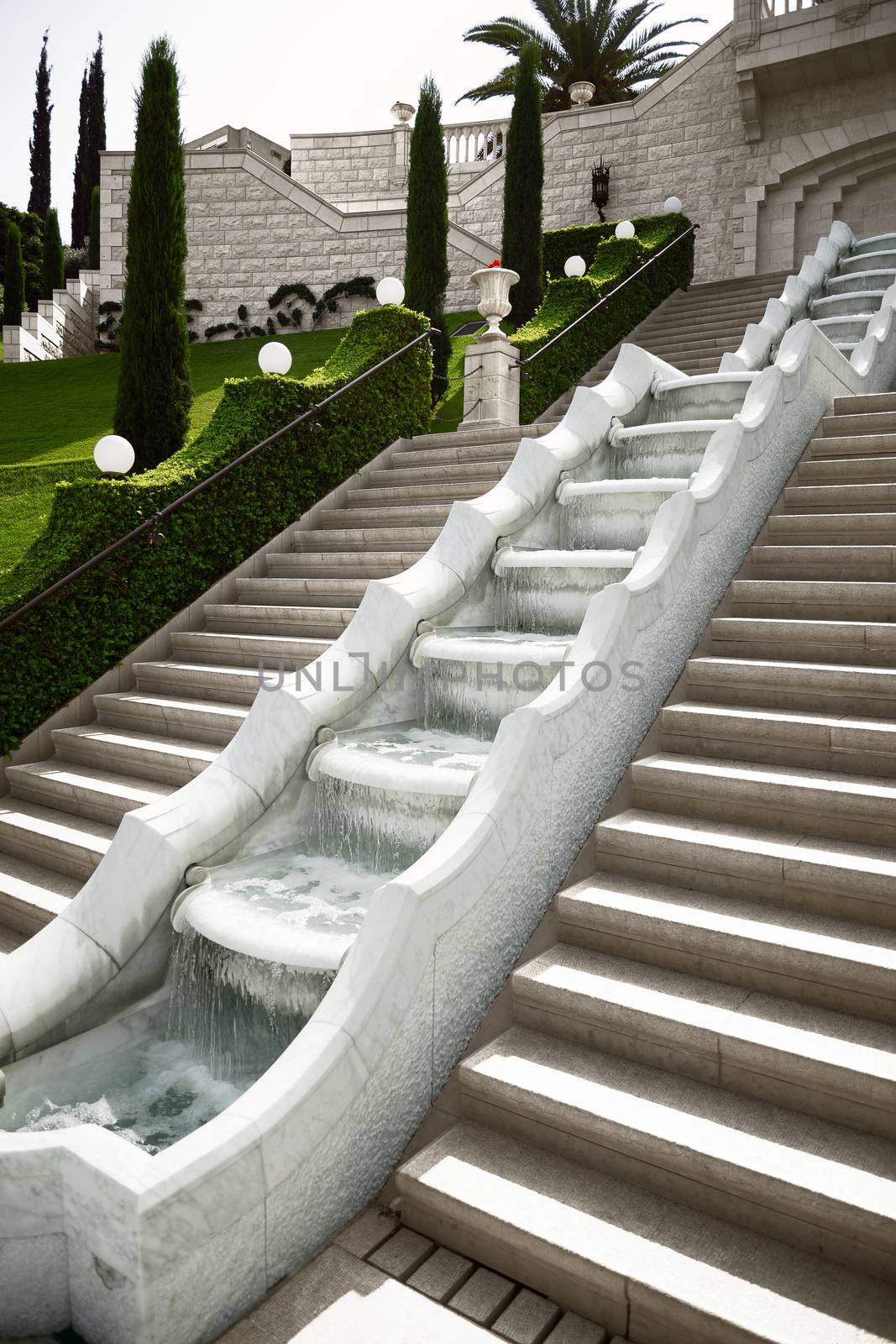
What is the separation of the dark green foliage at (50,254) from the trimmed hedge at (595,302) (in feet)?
47.1

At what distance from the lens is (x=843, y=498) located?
5703 mm

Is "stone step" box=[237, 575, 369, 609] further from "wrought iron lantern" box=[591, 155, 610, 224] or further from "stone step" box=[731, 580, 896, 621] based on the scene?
"wrought iron lantern" box=[591, 155, 610, 224]

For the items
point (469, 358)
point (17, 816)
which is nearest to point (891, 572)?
point (17, 816)

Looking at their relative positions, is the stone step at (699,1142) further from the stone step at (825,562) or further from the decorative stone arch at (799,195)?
the decorative stone arch at (799,195)

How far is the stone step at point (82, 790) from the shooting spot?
5957 mm

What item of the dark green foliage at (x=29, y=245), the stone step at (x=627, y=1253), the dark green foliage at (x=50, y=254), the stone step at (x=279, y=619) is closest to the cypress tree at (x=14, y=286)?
the dark green foliage at (x=50, y=254)

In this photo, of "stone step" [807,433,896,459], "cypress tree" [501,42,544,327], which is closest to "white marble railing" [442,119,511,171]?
"cypress tree" [501,42,544,327]

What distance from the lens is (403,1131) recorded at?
9.84ft

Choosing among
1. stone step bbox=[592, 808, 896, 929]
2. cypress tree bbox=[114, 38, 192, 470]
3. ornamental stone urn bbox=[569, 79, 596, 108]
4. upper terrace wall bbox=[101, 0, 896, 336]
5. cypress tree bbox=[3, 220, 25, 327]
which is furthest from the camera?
ornamental stone urn bbox=[569, 79, 596, 108]

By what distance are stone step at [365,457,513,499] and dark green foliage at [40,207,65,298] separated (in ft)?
57.0

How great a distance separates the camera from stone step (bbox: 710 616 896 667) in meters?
4.41

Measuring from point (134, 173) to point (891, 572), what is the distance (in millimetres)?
11010

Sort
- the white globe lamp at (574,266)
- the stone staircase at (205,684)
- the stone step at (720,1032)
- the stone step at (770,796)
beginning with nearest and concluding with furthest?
the stone step at (720,1032), the stone step at (770,796), the stone staircase at (205,684), the white globe lamp at (574,266)

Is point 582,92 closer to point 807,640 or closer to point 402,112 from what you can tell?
point 402,112
